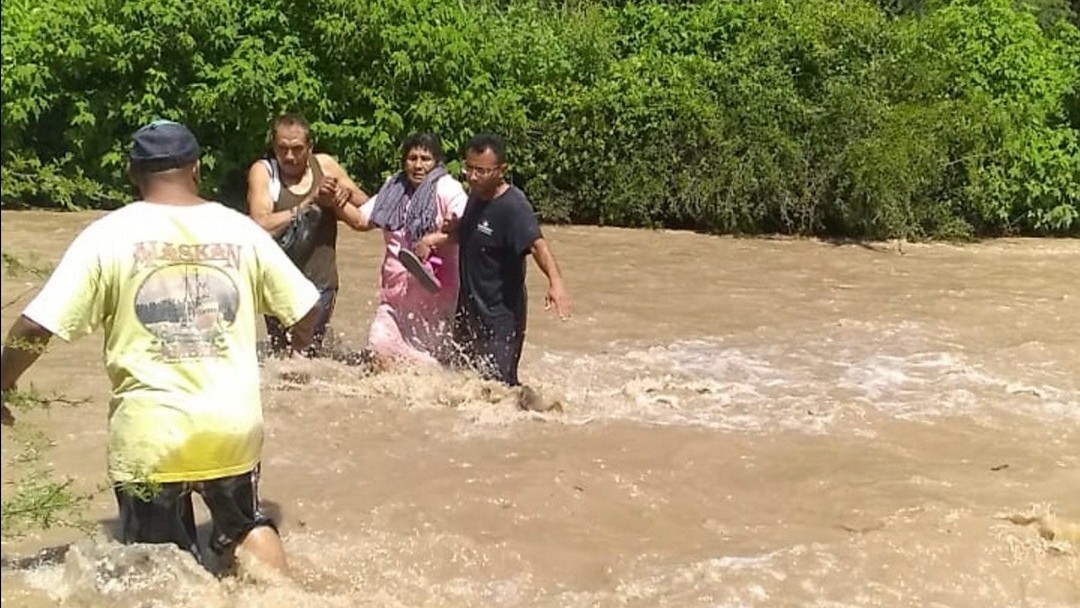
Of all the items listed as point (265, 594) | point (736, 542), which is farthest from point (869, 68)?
point (265, 594)

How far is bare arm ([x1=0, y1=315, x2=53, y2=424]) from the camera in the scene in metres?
3.78

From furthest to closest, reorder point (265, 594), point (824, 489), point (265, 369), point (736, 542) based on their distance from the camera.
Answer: point (265, 369), point (824, 489), point (736, 542), point (265, 594)

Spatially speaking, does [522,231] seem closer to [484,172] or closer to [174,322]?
[484,172]

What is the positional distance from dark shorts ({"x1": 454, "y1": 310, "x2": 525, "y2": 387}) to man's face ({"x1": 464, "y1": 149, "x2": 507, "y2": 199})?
2.21 feet

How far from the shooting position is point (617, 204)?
1545 cm

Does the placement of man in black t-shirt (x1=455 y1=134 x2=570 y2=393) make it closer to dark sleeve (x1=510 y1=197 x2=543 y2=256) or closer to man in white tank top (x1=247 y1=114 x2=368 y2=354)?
dark sleeve (x1=510 y1=197 x2=543 y2=256)

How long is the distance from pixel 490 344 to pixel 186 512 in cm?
296

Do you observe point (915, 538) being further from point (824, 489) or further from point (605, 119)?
point (605, 119)

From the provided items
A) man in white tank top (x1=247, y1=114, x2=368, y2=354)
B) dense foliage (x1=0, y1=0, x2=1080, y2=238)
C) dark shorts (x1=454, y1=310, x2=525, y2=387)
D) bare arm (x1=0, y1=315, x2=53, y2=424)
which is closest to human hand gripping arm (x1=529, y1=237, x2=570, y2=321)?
dark shorts (x1=454, y1=310, x2=525, y2=387)

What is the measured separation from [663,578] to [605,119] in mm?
10507

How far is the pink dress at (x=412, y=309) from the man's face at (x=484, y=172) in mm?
269

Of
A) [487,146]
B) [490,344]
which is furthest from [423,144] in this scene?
[490,344]

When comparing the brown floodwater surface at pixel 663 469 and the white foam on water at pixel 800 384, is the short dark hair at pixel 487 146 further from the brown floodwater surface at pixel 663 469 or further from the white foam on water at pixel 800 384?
the white foam on water at pixel 800 384

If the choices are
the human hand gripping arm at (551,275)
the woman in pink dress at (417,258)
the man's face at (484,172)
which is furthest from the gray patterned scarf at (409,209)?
the human hand gripping arm at (551,275)
